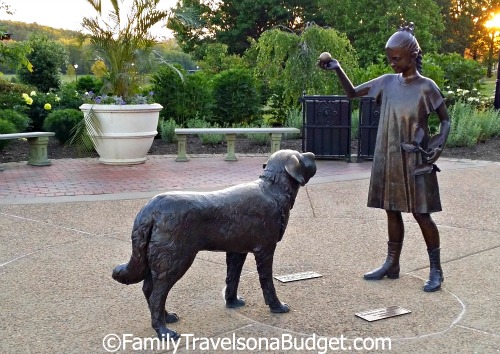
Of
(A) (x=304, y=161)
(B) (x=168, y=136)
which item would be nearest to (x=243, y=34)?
(B) (x=168, y=136)

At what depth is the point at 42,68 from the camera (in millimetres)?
20406

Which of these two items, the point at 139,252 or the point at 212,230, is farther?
the point at 212,230

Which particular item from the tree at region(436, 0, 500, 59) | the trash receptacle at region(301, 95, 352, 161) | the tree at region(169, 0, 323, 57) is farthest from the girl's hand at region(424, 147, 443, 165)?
the tree at region(436, 0, 500, 59)

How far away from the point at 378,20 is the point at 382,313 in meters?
32.2

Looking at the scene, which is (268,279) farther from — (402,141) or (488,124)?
(488,124)

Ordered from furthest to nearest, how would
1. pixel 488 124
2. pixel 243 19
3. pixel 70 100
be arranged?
pixel 243 19 → pixel 70 100 → pixel 488 124

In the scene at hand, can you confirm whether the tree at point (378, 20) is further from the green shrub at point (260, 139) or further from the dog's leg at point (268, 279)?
the dog's leg at point (268, 279)

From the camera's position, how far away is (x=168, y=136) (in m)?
13.4

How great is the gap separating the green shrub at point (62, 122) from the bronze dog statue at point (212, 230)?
9079 millimetres

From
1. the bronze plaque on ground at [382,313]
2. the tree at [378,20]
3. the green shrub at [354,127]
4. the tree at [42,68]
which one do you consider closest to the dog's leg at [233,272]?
the bronze plaque on ground at [382,313]

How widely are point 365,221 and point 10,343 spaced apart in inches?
160

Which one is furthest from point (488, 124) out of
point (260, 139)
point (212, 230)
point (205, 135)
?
point (212, 230)

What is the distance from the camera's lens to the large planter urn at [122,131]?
34.0 feet

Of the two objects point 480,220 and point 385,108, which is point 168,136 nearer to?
point 480,220
